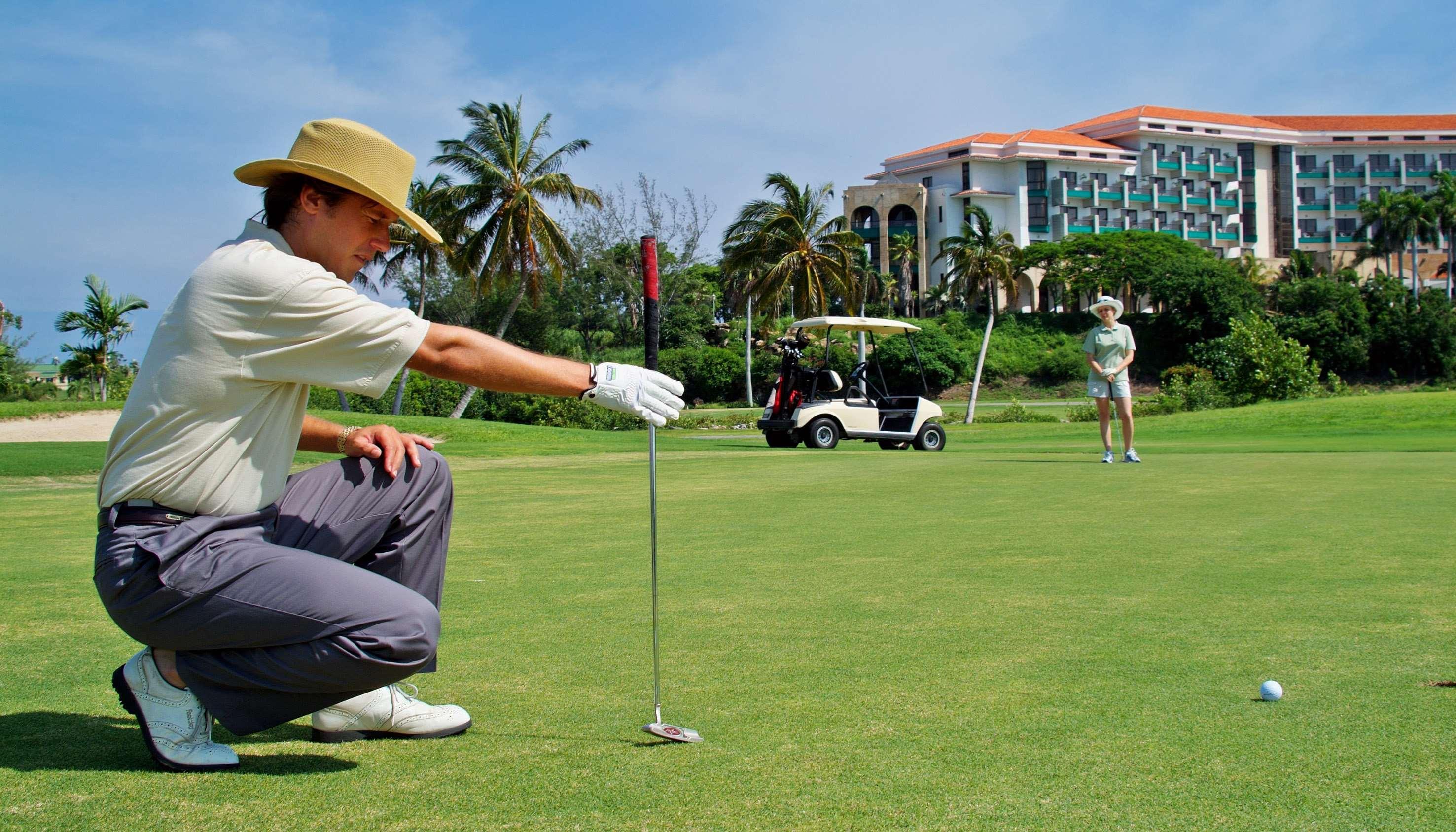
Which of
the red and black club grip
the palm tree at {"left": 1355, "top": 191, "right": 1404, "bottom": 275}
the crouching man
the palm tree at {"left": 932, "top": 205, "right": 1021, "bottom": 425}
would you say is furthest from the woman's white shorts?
the palm tree at {"left": 1355, "top": 191, "right": 1404, "bottom": 275}

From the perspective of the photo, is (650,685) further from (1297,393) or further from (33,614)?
(1297,393)

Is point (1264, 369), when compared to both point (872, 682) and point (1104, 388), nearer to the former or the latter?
point (1104, 388)

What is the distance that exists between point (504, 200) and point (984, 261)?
26246 millimetres

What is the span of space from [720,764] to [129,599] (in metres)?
1.47

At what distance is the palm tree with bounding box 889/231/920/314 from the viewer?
9681 centimetres

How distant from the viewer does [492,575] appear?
556cm

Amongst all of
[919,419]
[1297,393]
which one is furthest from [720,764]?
[1297,393]

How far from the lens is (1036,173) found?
103875 mm

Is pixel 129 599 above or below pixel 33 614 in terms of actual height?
above

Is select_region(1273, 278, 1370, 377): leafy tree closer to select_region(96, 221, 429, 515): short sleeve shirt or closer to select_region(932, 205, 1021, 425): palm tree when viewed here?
select_region(932, 205, 1021, 425): palm tree

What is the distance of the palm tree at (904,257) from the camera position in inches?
3812

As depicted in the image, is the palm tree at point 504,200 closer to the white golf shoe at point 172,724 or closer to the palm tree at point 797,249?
the palm tree at point 797,249

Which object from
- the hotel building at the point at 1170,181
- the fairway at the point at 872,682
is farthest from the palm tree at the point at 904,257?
the fairway at the point at 872,682

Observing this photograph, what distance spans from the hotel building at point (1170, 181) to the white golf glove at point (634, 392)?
3772 inches
